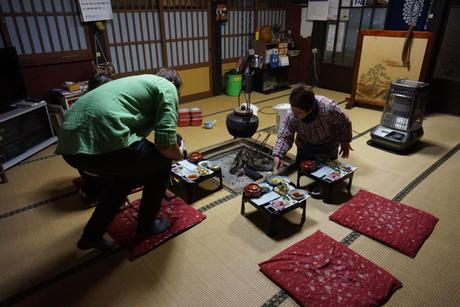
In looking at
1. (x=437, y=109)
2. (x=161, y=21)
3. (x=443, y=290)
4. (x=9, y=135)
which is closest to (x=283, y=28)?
(x=161, y=21)

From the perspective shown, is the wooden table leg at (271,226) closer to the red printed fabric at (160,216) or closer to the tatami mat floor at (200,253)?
the tatami mat floor at (200,253)

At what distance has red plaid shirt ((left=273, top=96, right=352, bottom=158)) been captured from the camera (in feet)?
7.72

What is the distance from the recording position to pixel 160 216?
2186mm

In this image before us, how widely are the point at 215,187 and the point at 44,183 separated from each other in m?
1.47

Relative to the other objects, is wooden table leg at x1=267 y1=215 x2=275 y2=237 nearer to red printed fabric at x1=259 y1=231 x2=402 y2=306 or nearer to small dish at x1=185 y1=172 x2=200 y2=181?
red printed fabric at x1=259 y1=231 x2=402 y2=306

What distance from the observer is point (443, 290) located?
1.64 meters

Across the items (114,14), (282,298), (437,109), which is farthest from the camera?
(437,109)

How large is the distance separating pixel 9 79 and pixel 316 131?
304 centimetres

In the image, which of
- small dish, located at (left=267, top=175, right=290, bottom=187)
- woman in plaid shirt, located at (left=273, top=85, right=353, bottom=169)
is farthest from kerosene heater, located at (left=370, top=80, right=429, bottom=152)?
small dish, located at (left=267, top=175, right=290, bottom=187)

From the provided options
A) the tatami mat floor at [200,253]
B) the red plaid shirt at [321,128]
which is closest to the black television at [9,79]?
the tatami mat floor at [200,253]

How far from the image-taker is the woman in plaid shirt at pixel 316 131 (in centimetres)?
234

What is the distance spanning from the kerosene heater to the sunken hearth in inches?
41.7

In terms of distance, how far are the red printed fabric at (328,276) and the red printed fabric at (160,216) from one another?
0.63 m

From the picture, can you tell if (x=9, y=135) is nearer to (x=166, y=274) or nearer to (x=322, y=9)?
(x=166, y=274)
